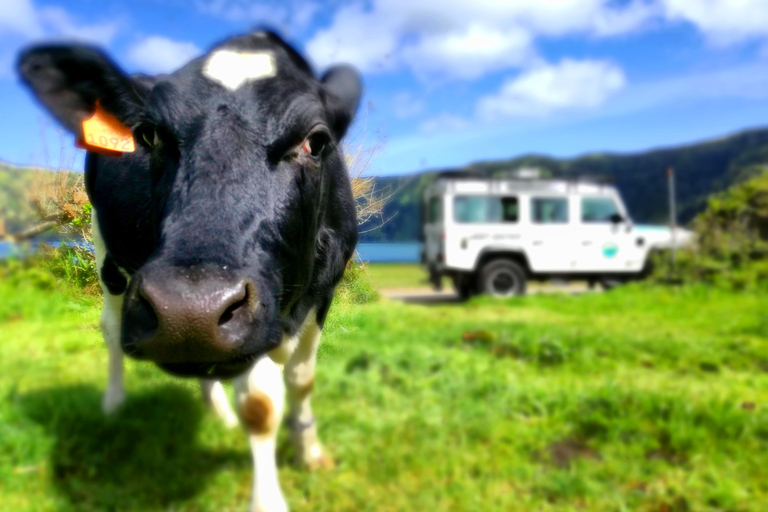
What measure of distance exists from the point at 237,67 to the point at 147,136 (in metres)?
0.15

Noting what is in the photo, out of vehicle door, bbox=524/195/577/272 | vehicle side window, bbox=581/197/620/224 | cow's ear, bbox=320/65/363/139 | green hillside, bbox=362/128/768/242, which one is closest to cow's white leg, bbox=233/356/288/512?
cow's ear, bbox=320/65/363/139

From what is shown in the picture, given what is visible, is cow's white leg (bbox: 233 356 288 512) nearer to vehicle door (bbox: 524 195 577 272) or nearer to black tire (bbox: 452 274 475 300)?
black tire (bbox: 452 274 475 300)

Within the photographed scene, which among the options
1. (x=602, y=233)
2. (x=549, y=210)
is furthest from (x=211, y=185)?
(x=602, y=233)

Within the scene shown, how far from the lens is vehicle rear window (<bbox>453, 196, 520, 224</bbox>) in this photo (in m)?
8.95

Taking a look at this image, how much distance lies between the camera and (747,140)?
61.1m

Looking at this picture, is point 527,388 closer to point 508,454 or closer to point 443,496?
point 508,454

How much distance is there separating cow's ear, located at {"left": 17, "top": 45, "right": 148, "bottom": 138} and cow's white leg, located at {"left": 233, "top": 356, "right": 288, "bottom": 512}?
3.68 ft

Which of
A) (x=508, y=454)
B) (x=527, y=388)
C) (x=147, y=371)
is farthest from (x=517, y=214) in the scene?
(x=147, y=371)

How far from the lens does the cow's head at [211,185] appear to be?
2.16ft

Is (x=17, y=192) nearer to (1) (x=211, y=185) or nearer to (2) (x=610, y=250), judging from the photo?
(1) (x=211, y=185)

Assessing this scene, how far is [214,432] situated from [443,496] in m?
1.27

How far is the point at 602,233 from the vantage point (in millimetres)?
11109

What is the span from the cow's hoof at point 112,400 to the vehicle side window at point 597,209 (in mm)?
9504

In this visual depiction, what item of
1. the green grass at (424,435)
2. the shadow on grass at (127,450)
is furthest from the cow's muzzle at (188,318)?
the shadow on grass at (127,450)
